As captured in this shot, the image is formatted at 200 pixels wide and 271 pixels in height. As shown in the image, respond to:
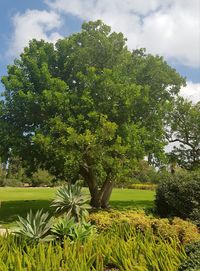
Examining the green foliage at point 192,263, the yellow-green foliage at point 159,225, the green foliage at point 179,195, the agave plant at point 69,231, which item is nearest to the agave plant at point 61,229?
the agave plant at point 69,231

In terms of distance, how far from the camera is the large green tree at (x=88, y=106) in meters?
25.6

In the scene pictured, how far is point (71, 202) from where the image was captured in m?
15.7

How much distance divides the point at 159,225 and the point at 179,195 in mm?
5405

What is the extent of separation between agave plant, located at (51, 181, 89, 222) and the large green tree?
8.37 m

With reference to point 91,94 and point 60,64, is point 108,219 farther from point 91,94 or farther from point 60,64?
point 60,64

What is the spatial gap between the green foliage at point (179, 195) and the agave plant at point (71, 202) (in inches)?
187

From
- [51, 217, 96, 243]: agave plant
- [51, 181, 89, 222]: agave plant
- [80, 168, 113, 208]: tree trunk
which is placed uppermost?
[80, 168, 113, 208]: tree trunk

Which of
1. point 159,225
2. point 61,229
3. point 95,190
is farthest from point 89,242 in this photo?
point 95,190

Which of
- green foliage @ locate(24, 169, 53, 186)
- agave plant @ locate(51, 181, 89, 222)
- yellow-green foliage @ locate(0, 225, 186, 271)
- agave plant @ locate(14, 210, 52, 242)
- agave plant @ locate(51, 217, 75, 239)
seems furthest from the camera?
green foliage @ locate(24, 169, 53, 186)

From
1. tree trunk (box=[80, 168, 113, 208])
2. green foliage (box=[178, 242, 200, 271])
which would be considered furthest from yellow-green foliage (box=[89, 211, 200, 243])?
tree trunk (box=[80, 168, 113, 208])

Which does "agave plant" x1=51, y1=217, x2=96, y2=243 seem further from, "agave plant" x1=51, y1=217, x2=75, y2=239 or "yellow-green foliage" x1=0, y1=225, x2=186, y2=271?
"yellow-green foliage" x1=0, y1=225, x2=186, y2=271

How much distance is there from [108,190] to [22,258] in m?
22.7

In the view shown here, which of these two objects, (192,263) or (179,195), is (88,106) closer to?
(179,195)

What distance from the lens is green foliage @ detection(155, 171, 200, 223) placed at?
59.9 ft
